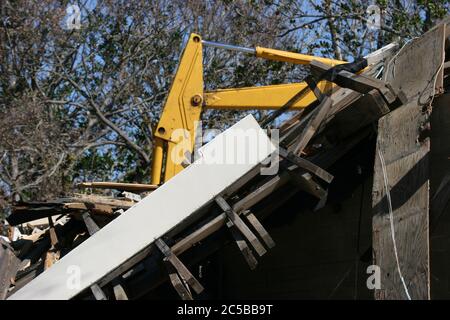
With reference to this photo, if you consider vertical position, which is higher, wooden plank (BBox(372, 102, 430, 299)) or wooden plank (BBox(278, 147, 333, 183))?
wooden plank (BBox(278, 147, 333, 183))

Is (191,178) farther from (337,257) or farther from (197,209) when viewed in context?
(337,257)

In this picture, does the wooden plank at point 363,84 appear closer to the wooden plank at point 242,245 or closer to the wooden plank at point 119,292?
A: the wooden plank at point 242,245

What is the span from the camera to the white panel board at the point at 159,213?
22.6 ft

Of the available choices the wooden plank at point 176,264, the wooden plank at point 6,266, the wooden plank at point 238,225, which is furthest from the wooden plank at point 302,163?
the wooden plank at point 6,266

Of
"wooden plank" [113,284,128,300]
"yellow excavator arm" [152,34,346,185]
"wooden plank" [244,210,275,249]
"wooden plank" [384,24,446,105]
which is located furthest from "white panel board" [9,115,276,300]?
"yellow excavator arm" [152,34,346,185]

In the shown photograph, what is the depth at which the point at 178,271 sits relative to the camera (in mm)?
6895

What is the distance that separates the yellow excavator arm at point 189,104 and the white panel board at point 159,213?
275 centimetres

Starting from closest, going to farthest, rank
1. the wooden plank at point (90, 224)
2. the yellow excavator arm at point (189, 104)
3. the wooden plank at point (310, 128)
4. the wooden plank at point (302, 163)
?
the wooden plank at point (302, 163) < the wooden plank at point (310, 128) < the wooden plank at point (90, 224) < the yellow excavator arm at point (189, 104)

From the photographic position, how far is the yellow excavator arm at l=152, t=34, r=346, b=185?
9.84m

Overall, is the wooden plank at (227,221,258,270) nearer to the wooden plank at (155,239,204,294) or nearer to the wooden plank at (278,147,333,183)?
the wooden plank at (155,239,204,294)

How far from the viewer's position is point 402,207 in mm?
6363

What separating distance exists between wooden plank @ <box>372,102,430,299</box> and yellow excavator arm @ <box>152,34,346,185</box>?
9.69 ft

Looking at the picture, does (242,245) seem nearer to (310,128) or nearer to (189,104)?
(310,128)

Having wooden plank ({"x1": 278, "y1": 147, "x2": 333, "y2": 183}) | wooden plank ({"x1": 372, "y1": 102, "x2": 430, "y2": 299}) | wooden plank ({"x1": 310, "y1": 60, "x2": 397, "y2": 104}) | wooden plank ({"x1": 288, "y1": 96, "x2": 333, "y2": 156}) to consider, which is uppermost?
wooden plank ({"x1": 310, "y1": 60, "x2": 397, "y2": 104})
